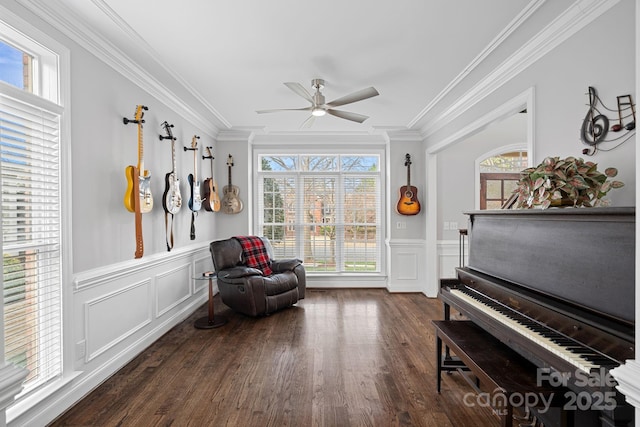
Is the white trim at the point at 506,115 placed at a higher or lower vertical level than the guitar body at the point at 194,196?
higher

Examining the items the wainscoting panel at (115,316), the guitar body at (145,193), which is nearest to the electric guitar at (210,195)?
the guitar body at (145,193)

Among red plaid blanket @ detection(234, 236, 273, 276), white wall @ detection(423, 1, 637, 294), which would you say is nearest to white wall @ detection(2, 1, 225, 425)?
red plaid blanket @ detection(234, 236, 273, 276)

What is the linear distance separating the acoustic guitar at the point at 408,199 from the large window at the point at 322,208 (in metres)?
0.53

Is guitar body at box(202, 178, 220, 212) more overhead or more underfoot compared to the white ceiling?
more underfoot

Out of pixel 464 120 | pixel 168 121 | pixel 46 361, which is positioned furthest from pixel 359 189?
pixel 46 361

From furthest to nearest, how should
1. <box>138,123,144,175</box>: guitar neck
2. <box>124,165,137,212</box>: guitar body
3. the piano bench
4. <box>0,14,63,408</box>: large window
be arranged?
1. <box>138,123,144,175</box>: guitar neck
2. <box>124,165,137,212</box>: guitar body
3. <box>0,14,63,408</box>: large window
4. the piano bench

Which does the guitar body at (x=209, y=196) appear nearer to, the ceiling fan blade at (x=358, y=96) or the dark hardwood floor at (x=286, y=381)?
the dark hardwood floor at (x=286, y=381)

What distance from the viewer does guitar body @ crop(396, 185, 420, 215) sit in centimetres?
496

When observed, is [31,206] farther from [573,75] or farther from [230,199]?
[573,75]

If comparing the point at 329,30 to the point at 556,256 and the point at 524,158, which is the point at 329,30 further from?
the point at 524,158

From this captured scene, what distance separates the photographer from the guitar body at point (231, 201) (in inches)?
195

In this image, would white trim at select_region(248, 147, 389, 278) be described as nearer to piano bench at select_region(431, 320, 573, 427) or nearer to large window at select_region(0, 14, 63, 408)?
piano bench at select_region(431, 320, 573, 427)

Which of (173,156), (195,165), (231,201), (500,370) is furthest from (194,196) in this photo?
(500,370)

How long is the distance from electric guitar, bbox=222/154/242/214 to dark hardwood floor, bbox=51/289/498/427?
Result: 1.77 metres
